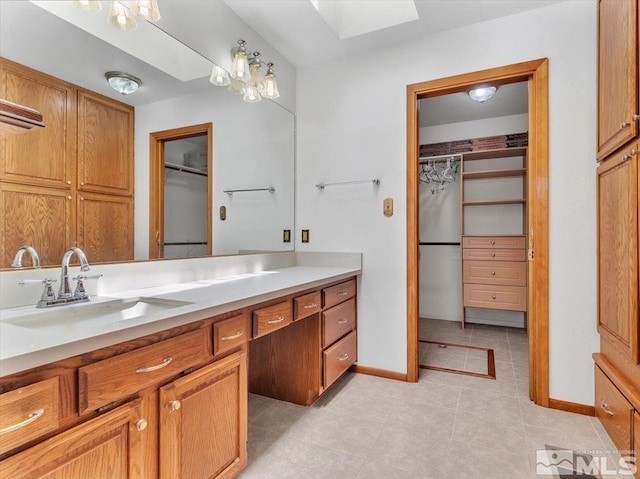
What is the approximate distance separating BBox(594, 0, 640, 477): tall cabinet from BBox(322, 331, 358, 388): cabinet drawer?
4.70ft

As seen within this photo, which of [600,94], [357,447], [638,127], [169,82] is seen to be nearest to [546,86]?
[600,94]

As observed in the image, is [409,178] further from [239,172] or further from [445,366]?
[445,366]

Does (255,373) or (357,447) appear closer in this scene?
(357,447)

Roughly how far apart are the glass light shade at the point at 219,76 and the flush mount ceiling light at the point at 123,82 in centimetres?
52

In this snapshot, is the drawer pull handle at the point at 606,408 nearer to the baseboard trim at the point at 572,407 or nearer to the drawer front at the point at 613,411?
the drawer front at the point at 613,411

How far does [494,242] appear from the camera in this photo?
366 centimetres

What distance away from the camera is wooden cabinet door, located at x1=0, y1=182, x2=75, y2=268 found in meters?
1.18

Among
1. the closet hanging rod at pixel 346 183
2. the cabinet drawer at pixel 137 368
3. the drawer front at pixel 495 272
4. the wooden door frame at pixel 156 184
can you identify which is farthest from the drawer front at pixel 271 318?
the drawer front at pixel 495 272

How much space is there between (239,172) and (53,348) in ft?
5.66

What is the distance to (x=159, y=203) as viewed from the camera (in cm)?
170

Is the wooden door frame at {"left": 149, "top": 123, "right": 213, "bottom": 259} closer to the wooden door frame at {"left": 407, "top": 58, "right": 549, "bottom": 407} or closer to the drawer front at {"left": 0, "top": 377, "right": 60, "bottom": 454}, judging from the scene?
the drawer front at {"left": 0, "top": 377, "right": 60, "bottom": 454}

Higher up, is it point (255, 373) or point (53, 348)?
point (53, 348)

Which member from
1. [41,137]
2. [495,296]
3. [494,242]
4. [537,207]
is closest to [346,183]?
[537,207]

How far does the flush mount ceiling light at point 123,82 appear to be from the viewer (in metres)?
1.49
